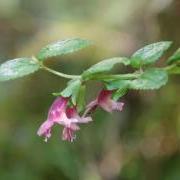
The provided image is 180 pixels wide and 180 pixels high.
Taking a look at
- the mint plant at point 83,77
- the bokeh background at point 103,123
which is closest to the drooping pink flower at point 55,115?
the mint plant at point 83,77

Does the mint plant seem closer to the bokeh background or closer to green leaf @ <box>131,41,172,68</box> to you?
green leaf @ <box>131,41,172,68</box>

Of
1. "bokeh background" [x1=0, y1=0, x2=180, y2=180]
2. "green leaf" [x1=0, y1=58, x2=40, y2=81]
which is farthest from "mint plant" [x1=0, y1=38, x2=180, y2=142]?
"bokeh background" [x1=0, y1=0, x2=180, y2=180]

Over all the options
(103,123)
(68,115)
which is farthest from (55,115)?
(103,123)

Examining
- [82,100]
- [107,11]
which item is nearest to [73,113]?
[82,100]

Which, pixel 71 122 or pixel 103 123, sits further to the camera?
pixel 103 123

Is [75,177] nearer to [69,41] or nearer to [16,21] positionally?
[16,21]

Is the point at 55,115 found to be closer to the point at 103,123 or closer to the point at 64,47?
the point at 64,47
